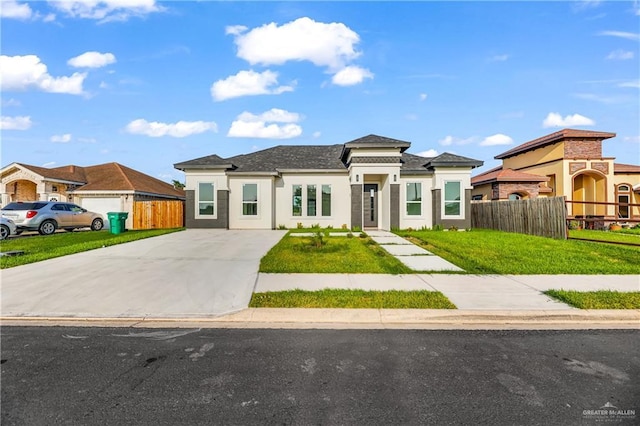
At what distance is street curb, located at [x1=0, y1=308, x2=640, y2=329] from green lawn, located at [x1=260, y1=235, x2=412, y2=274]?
9.26 ft

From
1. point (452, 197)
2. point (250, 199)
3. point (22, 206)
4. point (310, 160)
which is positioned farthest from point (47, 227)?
point (452, 197)

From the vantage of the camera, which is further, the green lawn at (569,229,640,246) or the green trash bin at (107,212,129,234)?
the green trash bin at (107,212,129,234)

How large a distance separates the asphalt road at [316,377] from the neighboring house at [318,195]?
14.7m

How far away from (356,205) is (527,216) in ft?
28.8

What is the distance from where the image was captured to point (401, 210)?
19.6m

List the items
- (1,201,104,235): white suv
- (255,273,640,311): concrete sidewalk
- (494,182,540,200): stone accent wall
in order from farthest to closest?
(494,182,540,200): stone accent wall → (1,201,104,235): white suv → (255,273,640,311): concrete sidewalk

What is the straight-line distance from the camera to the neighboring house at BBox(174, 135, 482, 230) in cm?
1919

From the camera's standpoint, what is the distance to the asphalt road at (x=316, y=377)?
281 centimetres

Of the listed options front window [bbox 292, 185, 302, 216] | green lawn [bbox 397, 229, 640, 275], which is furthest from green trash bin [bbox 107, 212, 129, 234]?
green lawn [bbox 397, 229, 640, 275]

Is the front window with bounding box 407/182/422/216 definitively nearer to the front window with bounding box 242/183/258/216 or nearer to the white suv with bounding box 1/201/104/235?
the front window with bounding box 242/183/258/216

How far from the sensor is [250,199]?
19.5 m

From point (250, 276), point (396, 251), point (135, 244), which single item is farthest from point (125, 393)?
point (135, 244)

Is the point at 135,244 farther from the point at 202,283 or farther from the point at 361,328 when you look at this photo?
the point at 361,328

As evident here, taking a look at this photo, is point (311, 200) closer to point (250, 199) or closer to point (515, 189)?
point (250, 199)
